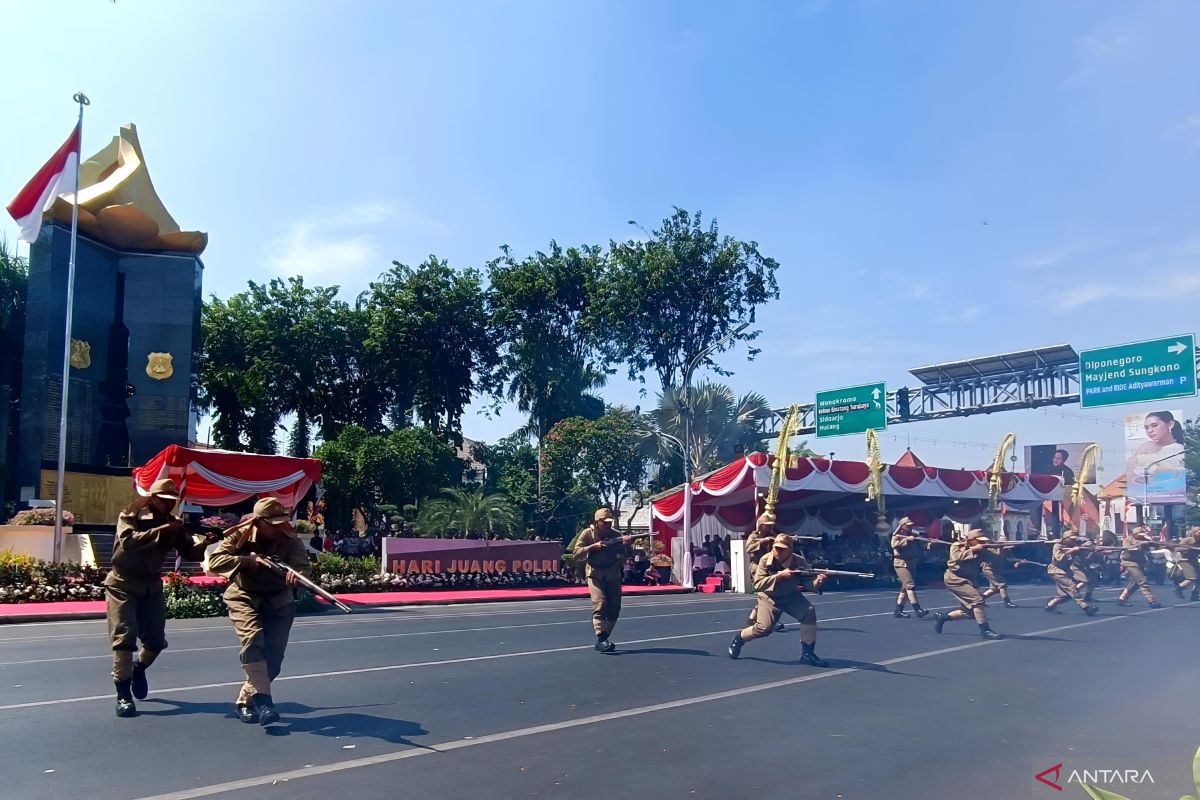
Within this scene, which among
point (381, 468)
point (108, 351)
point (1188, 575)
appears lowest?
point (1188, 575)

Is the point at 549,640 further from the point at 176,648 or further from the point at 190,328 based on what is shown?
the point at 190,328

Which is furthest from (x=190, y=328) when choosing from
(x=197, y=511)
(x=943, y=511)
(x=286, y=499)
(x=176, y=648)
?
(x=943, y=511)

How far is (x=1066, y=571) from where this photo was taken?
20.3 meters

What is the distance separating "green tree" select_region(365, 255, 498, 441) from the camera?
45.8 m

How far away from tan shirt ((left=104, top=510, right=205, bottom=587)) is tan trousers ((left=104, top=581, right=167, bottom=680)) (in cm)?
8

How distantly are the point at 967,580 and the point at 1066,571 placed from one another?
7109mm

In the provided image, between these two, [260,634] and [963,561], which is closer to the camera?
[260,634]

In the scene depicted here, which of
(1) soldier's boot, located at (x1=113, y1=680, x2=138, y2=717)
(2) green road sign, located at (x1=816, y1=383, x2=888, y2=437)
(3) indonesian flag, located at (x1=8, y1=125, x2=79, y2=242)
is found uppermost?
(3) indonesian flag, located at (x1=8, y1=125, x2=79, y2=242)

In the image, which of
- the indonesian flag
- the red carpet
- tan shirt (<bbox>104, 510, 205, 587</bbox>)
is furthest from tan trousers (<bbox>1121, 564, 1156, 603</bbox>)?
the indonesian flag

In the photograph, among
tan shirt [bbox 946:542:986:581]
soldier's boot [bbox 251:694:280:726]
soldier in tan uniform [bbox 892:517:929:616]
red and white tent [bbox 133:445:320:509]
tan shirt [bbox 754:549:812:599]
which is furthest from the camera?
red and white tent [bbox 133:445:320:509]

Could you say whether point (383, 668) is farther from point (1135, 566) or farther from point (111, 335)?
point (111, 335)

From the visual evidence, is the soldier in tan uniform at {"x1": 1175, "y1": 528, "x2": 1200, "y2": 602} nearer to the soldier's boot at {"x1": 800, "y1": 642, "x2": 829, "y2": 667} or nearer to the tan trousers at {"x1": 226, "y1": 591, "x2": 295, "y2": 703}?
the soldier's boot at {"x1": 800, "y1": 642, "x2": 829, "y2": 667}

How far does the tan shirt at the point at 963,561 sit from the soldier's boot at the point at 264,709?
11122 mm

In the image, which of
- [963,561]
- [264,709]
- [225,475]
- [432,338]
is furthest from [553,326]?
[264,709]
